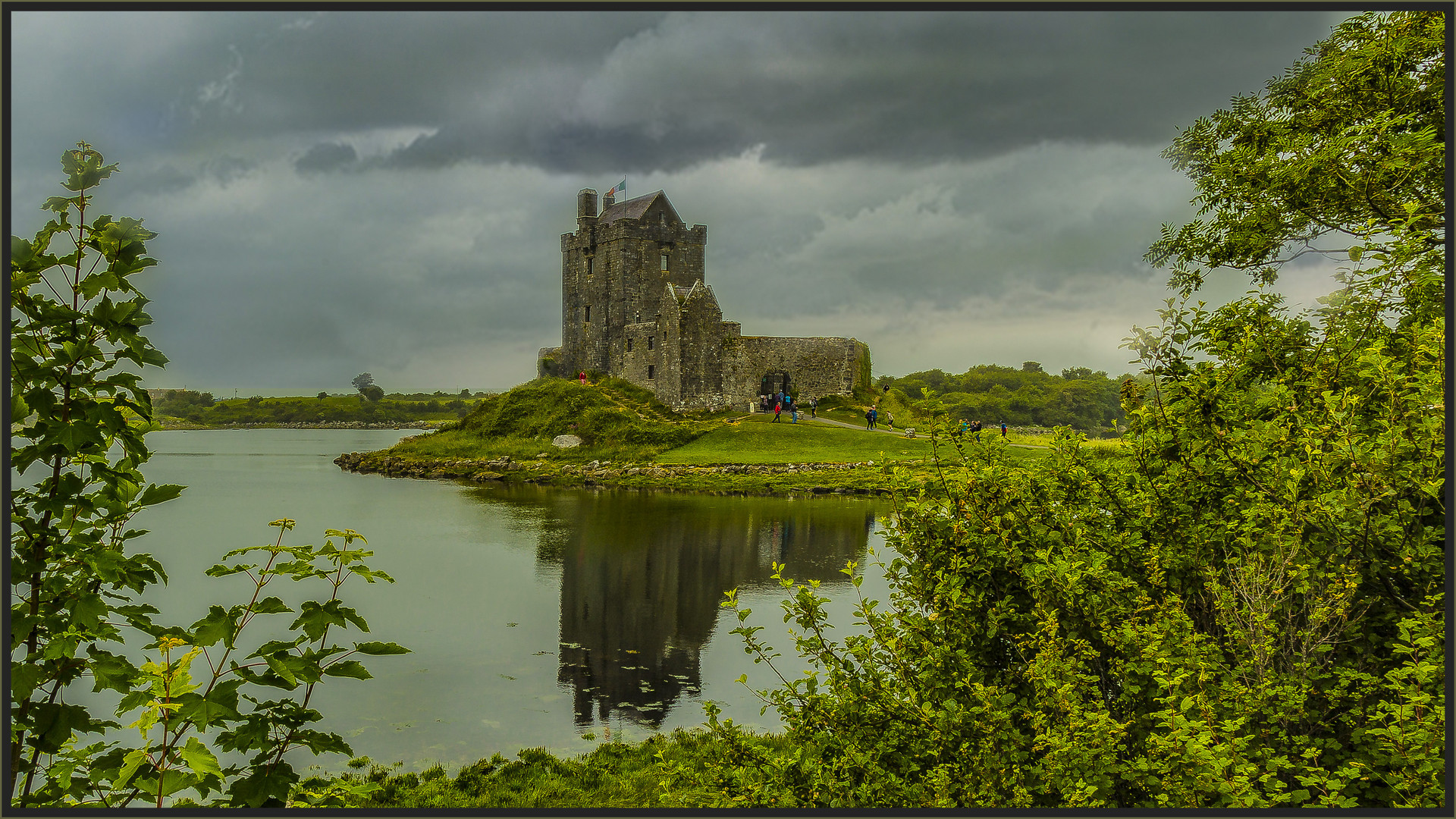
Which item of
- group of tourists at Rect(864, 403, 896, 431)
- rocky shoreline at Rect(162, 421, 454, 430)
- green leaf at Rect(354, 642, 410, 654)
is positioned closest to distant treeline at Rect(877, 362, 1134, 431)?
group of tourists at Rect(864, 403, 896, 431)

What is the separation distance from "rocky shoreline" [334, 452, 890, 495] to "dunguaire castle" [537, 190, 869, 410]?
10.1m

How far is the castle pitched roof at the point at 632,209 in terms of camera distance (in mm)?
51812

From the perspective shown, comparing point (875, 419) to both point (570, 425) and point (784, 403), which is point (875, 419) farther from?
point (570, 425)

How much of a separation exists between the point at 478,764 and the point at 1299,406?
7.96 metres

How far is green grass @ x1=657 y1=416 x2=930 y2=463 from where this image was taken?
3950 cm

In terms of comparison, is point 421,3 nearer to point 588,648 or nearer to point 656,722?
point 656,722

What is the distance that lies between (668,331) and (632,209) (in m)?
9.42

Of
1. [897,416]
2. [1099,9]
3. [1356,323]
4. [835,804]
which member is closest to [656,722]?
[835,804]

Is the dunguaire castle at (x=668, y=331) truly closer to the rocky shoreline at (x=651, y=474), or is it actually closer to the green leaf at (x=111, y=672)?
the rocky shoreline at (x=651, y=474)

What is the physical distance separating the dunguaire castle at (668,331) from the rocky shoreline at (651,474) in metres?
10.1

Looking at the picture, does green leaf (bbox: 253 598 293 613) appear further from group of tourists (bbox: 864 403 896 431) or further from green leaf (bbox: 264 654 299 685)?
group of tourists (bbox: 864 403 896 431)

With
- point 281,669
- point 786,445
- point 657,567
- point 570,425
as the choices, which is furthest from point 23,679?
point 570,425

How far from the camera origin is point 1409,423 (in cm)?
408

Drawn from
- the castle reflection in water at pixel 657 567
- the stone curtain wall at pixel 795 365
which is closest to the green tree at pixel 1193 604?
the castle reflection in water at pixel 657 567
